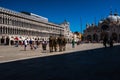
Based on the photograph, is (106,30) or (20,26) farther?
(106,30)

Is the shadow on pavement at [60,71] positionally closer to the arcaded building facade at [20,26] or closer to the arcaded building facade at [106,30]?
the arcaded building facade at [20,26]

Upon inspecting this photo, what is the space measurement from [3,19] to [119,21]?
89.1 metres

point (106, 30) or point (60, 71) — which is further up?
point (106, 30)

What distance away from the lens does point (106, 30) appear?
14962 centimetres

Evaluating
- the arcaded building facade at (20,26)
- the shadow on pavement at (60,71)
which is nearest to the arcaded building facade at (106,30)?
the arcaded building facade at (20,26)

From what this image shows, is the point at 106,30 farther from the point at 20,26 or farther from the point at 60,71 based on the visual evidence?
the point at 60,71

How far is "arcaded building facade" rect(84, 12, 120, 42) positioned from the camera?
144 m

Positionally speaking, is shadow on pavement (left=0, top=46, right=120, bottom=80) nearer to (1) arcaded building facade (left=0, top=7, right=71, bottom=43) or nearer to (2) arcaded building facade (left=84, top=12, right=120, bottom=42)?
(1) arcaded building facade (left=0, top=7, right=71, bottom=43)

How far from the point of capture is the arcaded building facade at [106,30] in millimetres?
143875

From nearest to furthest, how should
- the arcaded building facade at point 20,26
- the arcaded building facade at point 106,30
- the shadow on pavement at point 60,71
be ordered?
the shadow on pavement at point 60,71 → the arcaded building facade at point 20,26 → the arcaded building facade at point 106,30

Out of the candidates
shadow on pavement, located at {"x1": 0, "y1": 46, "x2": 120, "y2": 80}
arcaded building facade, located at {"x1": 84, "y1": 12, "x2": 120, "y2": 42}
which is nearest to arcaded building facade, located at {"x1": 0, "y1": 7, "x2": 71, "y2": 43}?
arcaded building facade, located at {"x1": 84, "y1": 12, "x2": 120, "y2": 42}

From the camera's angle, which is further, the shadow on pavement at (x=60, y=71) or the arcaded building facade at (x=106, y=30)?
the arcaded building facade at (x=106, y=30)

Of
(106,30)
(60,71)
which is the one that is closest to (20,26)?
(106,30)

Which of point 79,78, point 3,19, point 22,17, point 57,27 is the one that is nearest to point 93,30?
point 57,27
